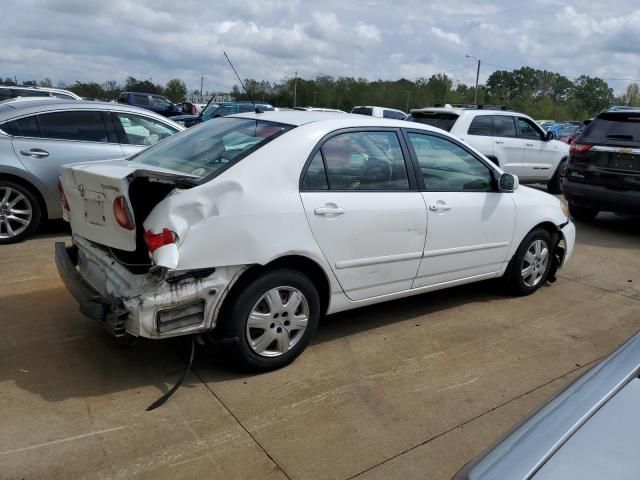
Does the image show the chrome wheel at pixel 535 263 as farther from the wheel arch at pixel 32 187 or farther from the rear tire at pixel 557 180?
the rear tire at pixel 557 180

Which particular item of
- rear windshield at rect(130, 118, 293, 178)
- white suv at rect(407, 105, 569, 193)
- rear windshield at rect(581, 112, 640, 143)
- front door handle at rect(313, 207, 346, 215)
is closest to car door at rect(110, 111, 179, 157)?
rear windshield at rect(130, 118, 293, 178)

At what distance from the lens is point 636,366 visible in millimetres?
1941

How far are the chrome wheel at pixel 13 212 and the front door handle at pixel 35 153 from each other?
0.42 metres

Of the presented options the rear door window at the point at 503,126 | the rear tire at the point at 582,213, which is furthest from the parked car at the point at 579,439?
the rear door window at the point at 503,126

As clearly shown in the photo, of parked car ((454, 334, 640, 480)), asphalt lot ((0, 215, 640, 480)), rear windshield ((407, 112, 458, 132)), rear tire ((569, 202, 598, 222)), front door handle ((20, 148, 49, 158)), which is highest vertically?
rear windshield ((407, 112, 458, 132))

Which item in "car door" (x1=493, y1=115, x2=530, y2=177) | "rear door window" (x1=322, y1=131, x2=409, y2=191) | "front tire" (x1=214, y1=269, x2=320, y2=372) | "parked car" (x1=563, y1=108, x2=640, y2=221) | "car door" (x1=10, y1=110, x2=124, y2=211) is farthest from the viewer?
"car door" (x1=493, y1=115, x2=530, y2=177)

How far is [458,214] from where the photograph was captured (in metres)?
4.37

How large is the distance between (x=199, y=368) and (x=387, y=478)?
58.2 inches

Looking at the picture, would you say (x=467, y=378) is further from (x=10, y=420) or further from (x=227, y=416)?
(x=10, y=420)

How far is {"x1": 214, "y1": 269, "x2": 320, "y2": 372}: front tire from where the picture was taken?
3275 mm

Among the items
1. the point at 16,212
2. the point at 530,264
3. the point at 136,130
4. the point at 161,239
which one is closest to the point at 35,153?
the point at 16,212

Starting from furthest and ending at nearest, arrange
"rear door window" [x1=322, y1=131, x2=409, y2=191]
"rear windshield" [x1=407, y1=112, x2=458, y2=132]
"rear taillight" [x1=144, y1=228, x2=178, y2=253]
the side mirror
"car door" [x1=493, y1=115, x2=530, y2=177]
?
1. "car door" [x1=493, y1=115, x2=530, y2=177]
2. "rear windshield" [x1=407, y1=112, x2=458, y2=132]
3. the side mirror
4. "rear door window" [x1=322, y1=131, x2=409, y2=191]
5. "rear taillight" [x1=144, y1=228, x2=178, y2=253]

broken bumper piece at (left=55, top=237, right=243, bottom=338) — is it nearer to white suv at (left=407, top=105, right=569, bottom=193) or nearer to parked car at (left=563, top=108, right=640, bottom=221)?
parked car at (left=563, top=108, right=640, bottom=221)

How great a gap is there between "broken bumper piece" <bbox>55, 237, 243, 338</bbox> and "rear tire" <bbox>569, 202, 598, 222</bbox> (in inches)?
306
